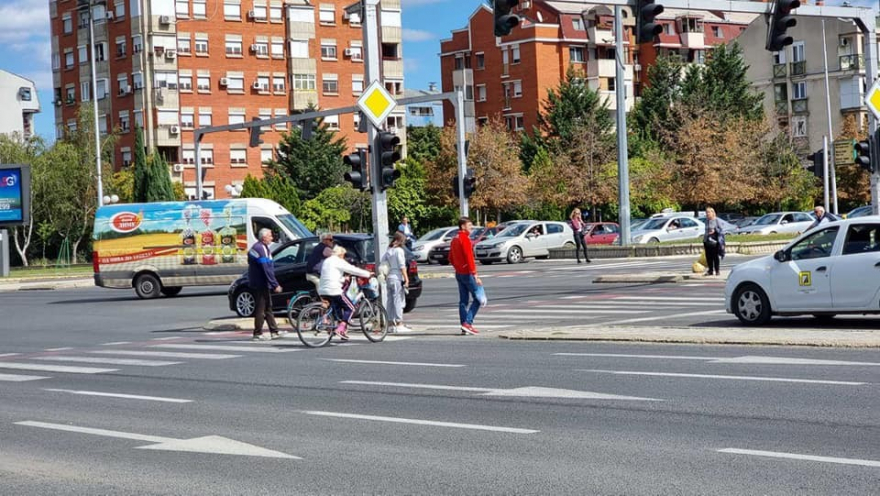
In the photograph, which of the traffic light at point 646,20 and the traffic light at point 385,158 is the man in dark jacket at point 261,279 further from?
the traffic light at point 646,20

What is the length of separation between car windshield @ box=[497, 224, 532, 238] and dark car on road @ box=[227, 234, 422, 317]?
81.0 feet

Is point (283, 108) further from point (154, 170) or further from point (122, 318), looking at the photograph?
point (122, 318)

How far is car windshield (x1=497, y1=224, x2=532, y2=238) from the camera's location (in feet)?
168

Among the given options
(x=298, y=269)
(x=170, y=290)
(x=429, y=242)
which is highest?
(x=429, y=242)

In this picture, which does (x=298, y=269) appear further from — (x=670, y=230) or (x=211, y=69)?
(x=211, y=69)

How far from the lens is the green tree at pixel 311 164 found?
282 ft

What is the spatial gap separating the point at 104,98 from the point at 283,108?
492 inches

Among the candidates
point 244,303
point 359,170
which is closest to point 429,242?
point 244,303

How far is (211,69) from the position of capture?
88.3 m

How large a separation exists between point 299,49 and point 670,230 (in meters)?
45.5

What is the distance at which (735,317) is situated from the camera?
68.3 ft

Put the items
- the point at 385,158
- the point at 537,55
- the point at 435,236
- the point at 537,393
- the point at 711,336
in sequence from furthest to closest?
the point at 537,55 → the point at 435,236 → the point at 385,158 → the point at 711,336 → the point at 537,393

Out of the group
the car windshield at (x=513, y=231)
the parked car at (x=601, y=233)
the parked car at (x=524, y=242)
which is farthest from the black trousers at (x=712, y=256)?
the parked car at (x=601, y=233)

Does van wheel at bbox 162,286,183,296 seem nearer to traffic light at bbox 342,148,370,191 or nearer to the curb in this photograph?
traffic light at bbox 342,148,370,191
